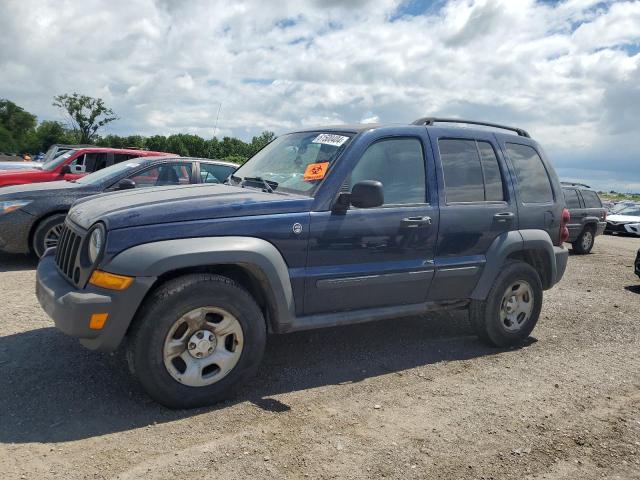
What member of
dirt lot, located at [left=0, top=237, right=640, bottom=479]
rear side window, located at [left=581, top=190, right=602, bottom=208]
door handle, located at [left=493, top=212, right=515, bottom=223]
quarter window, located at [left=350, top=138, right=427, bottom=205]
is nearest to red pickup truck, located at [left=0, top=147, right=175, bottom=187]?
dirt lot, located at [left=0, top=237, right=640, bottom=479]

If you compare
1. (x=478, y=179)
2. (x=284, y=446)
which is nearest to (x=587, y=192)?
(x=478, y=179)

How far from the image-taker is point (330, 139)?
4430 mm

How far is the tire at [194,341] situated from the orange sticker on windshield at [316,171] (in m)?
1.04

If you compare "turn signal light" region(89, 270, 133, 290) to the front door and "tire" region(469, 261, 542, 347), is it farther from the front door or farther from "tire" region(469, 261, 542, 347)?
"tire" region(469, 261, 542, 347)

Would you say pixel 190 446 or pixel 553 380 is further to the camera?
pixel 553 380

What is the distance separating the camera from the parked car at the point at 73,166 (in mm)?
9195

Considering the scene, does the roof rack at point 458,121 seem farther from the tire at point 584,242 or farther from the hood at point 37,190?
the tire at point 584,242

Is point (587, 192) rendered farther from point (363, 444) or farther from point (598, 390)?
point (363, 444)

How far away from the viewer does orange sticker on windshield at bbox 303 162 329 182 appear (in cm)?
413

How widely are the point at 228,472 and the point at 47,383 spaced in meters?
1.69

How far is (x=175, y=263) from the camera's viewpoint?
11.1ft

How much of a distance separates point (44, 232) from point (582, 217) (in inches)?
467

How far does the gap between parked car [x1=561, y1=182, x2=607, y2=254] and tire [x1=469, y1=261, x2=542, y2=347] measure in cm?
898

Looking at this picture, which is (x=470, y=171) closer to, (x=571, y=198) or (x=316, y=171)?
(x=316, y=171)
